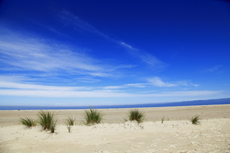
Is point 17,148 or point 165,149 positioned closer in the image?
point 165,149

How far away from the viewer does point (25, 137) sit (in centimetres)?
555

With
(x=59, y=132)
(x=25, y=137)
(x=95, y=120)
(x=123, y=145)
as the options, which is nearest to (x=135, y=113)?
(x=95, y=120)

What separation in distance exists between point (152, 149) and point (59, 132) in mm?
4196

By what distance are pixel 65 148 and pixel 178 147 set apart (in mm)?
3651

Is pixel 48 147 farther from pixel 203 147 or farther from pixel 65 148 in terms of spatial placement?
pixel 203 147

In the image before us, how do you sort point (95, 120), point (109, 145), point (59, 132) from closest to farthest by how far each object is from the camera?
point (109, 145), point (59, 132), point (95, 120)

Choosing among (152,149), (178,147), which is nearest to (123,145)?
(152,149)

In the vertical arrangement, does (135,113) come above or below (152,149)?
A: above

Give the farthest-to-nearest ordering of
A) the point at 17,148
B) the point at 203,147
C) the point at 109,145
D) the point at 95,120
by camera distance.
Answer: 1. the point at 95,120
2. the point at 109,145
3. the point at 17,148
4. the point at 203,147

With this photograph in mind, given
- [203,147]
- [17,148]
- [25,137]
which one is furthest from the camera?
[25,137]

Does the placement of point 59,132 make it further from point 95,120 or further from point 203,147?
point 203,147

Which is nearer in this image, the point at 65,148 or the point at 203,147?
the point at 203,147

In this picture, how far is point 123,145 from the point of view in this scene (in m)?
4.64

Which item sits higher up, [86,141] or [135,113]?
[135,113]
